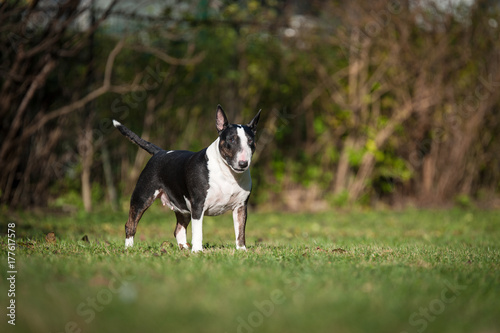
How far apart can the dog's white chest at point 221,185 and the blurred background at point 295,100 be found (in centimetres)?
634

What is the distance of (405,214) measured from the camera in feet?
38.7

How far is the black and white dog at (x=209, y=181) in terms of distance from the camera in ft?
18.2

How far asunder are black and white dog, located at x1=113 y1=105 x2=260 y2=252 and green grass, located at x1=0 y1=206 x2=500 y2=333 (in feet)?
1.38

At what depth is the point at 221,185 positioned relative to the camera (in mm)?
5641

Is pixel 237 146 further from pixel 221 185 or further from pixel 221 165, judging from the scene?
pixel 221 185

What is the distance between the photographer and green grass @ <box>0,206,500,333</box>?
3.11 meters

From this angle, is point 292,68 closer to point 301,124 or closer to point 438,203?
point 301,124

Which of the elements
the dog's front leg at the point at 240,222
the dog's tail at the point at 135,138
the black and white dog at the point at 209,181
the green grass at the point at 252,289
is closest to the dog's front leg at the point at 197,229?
the black and white dog at the point at 209,181

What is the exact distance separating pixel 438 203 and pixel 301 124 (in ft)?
11.5

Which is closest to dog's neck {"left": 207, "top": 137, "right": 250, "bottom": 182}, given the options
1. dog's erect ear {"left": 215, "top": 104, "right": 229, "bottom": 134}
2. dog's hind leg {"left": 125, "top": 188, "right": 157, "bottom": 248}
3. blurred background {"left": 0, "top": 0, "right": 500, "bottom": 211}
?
dog's erect ear {"left": 215, "top": 104, "right": 229, "bottom": 134}

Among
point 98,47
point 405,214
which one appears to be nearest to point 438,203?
point 405,214

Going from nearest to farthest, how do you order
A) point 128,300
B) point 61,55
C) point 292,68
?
point 128,300 → point 61,55 → point 292,68

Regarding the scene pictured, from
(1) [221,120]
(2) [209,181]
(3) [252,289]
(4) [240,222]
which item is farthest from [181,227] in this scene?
(3) [252,289]

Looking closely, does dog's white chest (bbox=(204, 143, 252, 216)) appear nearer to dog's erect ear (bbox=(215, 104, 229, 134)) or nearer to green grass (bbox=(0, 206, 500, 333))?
dog's erect ear (bbox=(215, 104, 229, 134))
